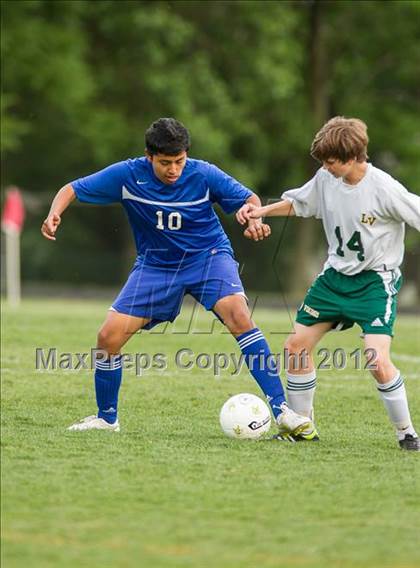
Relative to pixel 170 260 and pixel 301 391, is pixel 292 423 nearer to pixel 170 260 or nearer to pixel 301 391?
pixel 301 391

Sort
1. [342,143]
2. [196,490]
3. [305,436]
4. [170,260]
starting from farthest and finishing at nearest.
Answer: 1. [170,260]
2. [305,436]
3. [342,143]
4. [196,490]

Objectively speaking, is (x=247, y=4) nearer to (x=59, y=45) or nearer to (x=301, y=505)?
(x=59, y=45)

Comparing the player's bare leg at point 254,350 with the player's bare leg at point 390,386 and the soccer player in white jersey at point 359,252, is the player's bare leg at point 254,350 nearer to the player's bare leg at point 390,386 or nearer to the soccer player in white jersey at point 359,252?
the soccer player in white jersey at point 359,252

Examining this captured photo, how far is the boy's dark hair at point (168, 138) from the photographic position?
6.48 m

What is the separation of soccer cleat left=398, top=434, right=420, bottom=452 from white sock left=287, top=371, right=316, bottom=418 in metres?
0.61

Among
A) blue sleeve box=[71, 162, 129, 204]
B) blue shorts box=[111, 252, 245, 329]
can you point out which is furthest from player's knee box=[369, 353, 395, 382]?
blue sleeve box=[71, 162, 129, 204]

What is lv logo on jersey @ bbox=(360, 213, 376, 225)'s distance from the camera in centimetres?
634

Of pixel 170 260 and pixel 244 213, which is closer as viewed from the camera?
pixel 244 213

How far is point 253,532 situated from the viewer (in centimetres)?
444

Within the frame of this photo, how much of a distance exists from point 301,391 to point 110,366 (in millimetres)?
1125

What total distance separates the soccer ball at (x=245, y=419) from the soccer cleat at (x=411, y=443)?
2.54 feet

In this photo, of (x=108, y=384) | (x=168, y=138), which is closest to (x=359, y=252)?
(x=168, y=138)

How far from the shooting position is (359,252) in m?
6.39

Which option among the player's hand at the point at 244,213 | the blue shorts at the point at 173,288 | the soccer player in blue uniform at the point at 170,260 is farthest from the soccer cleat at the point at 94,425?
the player's hand at the point at 244,213
